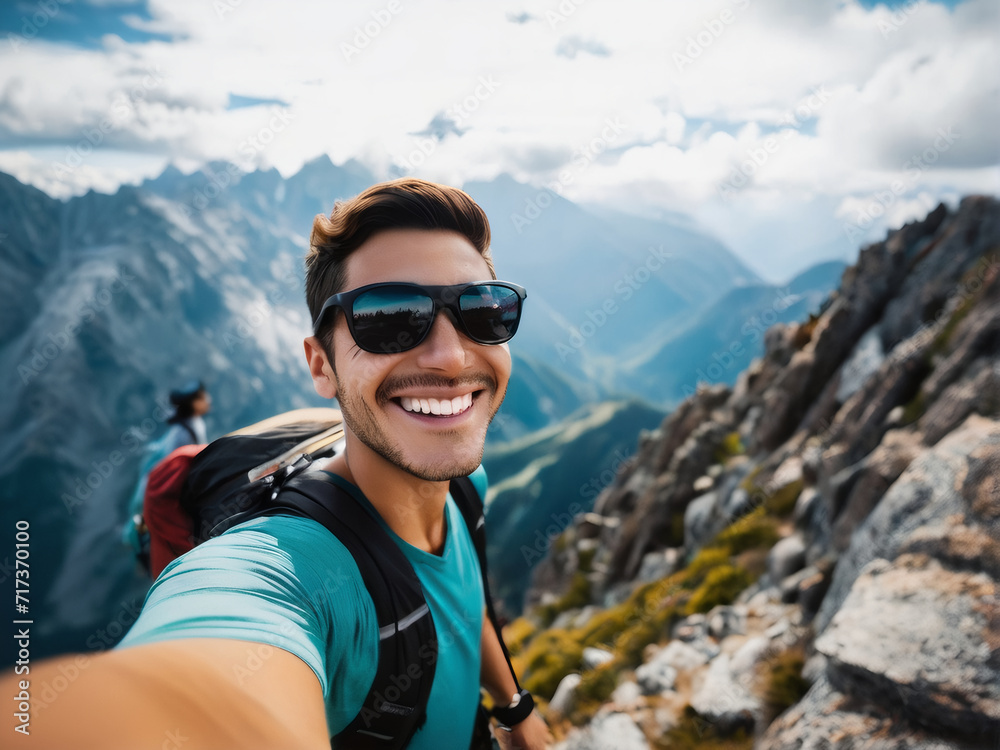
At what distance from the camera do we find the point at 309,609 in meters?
1.83

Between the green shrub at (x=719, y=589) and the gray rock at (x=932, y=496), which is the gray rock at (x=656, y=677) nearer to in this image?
the green shrub at (x=719, y=589)

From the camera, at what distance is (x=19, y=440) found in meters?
167

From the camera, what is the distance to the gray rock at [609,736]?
6574 millimetres

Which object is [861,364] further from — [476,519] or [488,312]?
[488,312]

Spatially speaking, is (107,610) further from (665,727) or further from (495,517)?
(665,727)

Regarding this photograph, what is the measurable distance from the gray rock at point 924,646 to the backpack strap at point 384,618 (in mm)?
4207

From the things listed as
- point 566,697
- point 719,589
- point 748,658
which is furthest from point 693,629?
point 566,697

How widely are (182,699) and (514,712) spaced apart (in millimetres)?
2667

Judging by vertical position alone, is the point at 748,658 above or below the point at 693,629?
above

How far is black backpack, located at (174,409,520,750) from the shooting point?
6.81ft

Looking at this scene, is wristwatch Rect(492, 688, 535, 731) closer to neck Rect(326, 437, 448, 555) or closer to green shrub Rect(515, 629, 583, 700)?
neck Rect(326, 437, 448, 555)

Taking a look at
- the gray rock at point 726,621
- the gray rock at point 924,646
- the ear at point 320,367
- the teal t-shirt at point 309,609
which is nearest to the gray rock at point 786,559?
the gray rock at point 726,621

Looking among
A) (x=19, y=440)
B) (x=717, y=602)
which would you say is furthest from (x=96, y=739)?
(x=19, y=440)

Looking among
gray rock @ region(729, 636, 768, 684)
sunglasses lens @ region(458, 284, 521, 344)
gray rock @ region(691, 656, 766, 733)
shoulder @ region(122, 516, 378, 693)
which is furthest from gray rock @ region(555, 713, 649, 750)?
sunglasses lens @ region(458, 284, 521, 344)
